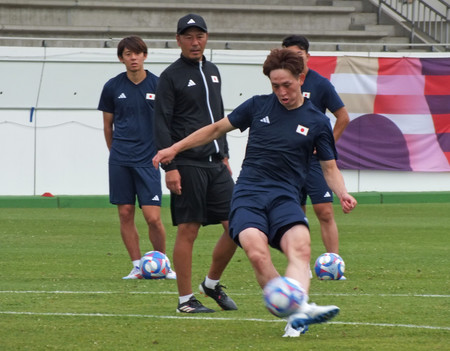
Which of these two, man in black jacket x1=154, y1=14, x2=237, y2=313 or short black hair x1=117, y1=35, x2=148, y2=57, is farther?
short black hair x1=117, y1=35, x2=148, y2=57

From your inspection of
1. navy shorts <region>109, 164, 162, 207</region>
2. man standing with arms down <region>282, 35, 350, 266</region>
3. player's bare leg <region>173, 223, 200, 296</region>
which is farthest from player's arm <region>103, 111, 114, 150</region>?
player's bare leg <region>173, 223, 200, 296</region>

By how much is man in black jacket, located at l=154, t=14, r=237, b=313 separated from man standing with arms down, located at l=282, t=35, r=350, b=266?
1.75m

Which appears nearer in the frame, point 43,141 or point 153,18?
point 43,141

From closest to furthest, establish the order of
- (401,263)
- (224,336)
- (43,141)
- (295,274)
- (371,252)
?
(295,274)
(224,336)
(401,263)
(371,252)
(43,141)

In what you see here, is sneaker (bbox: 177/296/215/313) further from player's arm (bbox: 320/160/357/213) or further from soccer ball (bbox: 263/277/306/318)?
soccer ball (bbox: 263/277/306/318)

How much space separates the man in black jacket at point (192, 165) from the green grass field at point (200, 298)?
0.92 ft

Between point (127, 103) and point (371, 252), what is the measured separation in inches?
141

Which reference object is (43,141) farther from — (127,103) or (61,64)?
(127,103)

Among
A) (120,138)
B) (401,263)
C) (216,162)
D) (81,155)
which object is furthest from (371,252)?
(81,155)

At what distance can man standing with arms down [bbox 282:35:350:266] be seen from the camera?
937 cm

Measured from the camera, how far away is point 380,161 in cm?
2033

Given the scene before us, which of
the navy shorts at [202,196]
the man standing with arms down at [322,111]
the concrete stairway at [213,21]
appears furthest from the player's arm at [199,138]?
the concrete stairway at [213,21]

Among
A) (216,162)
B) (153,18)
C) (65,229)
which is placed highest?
(153,18)

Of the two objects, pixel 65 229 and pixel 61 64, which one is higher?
pixel 61 64
